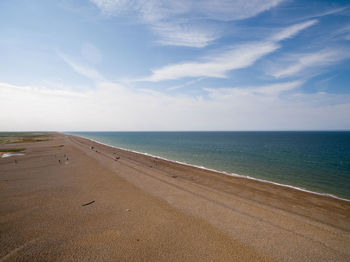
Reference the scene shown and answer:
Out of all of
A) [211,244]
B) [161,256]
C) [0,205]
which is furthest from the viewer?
[0,205]

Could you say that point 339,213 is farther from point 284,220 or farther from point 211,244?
point 211,244

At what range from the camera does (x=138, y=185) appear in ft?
50.7

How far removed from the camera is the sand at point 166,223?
6.50 metres

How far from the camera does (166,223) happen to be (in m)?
8.65

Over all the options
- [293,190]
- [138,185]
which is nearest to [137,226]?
[138,185]

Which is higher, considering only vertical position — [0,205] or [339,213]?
[0,205]

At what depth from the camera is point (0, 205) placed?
10359mm

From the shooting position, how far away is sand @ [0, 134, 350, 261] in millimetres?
6496

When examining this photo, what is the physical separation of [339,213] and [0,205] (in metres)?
22.5

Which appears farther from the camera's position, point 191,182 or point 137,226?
point 191,182

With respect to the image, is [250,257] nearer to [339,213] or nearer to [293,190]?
[339,213]

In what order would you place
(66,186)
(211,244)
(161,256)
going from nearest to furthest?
(161,256)
(211,244)
(66,186)

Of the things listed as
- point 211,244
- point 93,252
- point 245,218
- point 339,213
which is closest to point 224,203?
point 245,218

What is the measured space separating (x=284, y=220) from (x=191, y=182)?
8948mm
